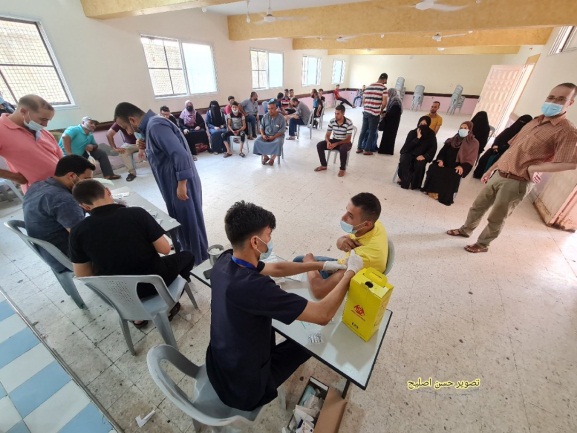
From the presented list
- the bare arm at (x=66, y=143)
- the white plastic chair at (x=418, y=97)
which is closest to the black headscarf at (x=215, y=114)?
the bare arm at (x=66, y=143)

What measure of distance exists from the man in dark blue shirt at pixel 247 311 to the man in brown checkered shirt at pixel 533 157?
2.15 m

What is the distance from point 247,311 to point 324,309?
0.31 metres

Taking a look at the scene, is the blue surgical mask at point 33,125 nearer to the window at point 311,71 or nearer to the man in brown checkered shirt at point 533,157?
the man in brown checkered shirt at point 533,157

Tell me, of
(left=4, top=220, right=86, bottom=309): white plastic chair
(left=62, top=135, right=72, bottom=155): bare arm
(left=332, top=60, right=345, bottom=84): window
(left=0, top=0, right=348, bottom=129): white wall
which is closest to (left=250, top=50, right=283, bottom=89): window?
(left=0, top=0, right=348, bottom=129): white wall

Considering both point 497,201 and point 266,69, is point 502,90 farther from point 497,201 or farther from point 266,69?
point 266,69

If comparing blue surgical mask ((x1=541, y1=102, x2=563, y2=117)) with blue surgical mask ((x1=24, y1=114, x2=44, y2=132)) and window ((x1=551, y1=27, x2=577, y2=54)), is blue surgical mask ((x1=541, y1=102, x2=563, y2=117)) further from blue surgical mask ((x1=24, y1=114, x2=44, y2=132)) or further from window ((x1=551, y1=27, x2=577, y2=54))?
blue surgical mask ((x1=24, y1=114, x2=44, y2=132))

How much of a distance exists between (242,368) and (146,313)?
83cm

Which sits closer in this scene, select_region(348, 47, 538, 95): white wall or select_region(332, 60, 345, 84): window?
select_region(348, 47, 538, 95): white wall

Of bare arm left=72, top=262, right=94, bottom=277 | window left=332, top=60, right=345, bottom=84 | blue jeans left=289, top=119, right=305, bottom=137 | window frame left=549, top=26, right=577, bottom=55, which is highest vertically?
window frame left=549, top=26, right=577, bottom=55

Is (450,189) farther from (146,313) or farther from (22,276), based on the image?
(22,276)

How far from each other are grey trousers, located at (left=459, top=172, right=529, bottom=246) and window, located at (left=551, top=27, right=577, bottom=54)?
349 centimetres

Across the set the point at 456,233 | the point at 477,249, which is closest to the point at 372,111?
the point at 456,233

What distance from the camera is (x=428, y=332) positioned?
180cm

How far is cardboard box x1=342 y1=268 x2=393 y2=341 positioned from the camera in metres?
0.95
